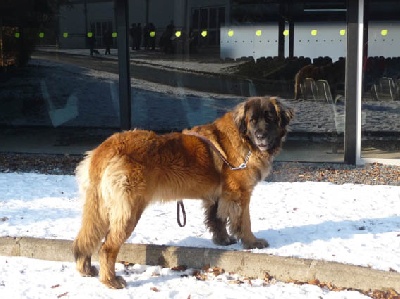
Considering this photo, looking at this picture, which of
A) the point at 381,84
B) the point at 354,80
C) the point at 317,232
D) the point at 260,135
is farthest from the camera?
the point at 381,84

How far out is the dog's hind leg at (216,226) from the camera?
19.3 feet

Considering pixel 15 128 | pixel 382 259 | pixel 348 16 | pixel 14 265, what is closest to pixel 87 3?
pixel 15 128

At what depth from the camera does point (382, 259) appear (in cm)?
543

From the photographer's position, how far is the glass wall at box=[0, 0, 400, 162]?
35.5ft

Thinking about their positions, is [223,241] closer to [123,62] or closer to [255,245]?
[255,245]

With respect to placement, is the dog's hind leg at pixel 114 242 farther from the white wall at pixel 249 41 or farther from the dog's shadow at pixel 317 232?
the white wall at pixel 249 41

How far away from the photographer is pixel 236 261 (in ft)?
18.1

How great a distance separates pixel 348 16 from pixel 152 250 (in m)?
6.14

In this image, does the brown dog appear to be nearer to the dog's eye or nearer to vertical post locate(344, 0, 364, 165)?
the dog's eye

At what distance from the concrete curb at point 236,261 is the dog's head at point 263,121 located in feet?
3.43

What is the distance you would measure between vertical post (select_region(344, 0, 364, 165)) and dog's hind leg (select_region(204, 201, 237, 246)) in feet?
16.2

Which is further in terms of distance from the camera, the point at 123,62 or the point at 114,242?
the point at 123,62

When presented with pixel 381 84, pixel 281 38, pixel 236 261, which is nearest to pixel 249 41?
pixel 281 38

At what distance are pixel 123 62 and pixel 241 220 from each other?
6.04m
